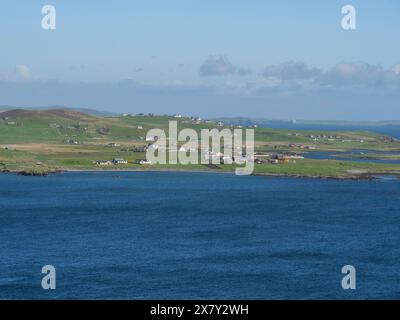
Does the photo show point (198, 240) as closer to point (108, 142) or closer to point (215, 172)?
point (215, 172)

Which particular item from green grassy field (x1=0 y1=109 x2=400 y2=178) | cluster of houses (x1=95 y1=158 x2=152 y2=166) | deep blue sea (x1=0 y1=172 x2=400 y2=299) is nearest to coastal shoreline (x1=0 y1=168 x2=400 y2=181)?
green grassy field (x1=0 y1=109 x2=400 y2=178)

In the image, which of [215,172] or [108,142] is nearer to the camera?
[215,172]

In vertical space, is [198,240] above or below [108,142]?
below

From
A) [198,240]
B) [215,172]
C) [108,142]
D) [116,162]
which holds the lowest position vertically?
[198,240]

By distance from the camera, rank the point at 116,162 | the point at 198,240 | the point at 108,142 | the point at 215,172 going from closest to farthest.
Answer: the point at 198,240, the point at 215,172, the point at 116,162, the point at 108,142

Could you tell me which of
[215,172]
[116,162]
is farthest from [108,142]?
[215,172]

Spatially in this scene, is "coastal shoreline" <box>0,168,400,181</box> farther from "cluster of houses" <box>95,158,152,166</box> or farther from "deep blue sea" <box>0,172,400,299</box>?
"deep blue sea" <box>0,172,400,299</box>

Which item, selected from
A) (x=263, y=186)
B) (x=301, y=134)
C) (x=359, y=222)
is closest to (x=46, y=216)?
(x=359, y=222)
